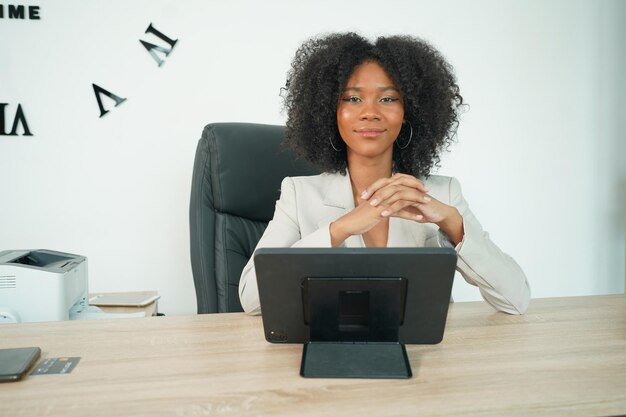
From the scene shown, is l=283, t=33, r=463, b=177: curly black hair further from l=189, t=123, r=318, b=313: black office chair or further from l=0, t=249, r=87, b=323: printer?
l=0, t=249, r=87, b=323: printer

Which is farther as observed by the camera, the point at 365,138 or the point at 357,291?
the point at 365,138

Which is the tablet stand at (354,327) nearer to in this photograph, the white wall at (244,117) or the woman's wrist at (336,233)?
the woman's wrist at (336,233)

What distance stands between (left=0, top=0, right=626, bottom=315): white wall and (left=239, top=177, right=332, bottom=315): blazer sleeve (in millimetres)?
1172

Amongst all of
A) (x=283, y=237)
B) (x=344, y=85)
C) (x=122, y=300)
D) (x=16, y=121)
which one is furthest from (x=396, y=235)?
(x=16, y=121)

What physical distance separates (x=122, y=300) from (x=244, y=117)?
100 centimetres

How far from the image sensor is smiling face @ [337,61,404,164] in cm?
159

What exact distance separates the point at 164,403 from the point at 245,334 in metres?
0.35

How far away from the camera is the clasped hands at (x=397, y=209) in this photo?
1.34 metres

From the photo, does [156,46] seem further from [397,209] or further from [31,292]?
[397,209]

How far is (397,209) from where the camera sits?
4.42 ft

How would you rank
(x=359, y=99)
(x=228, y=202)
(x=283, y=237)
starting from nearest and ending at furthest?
(x=283, y=237) → (x=359, y=99) → (x=228, y=202)

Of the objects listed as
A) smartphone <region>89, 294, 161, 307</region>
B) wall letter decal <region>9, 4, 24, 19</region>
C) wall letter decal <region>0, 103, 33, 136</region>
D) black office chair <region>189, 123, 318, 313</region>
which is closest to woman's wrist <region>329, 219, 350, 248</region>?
black office chair <region>189, 123, 318, 313</region>

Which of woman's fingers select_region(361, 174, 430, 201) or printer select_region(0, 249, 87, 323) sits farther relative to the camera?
printer select_region(0, 249, 87, 323)

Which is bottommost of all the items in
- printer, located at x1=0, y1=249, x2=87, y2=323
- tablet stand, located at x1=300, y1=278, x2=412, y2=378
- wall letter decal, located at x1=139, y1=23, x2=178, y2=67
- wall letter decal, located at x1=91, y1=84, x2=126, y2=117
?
printer, located at x1=0, y1=249, x2=87, y2=323
